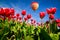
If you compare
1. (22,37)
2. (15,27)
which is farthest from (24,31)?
(15,27)

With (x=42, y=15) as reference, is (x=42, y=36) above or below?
below

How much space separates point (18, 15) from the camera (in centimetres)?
324

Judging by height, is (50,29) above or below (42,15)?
below

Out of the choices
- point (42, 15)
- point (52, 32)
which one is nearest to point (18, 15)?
point (42, 15)

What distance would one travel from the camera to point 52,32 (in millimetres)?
1810

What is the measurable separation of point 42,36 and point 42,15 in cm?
49

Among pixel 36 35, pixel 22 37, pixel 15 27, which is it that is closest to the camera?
pixel 36 35

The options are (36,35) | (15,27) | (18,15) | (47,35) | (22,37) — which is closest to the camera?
(47,35)

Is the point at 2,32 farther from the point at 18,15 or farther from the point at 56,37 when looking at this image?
the point at 18,15

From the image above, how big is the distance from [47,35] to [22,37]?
0.36 metres

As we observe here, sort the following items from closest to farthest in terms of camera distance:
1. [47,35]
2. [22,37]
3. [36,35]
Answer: [47,35]
[36,35]
[22,37]

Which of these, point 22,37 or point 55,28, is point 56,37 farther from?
point 22,37

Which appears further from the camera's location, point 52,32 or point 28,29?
point 28,29

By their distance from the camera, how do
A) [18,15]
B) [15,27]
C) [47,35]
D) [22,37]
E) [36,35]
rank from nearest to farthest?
[47,35] → [36,35] → [22,37] → [15,27] → [18,15]
